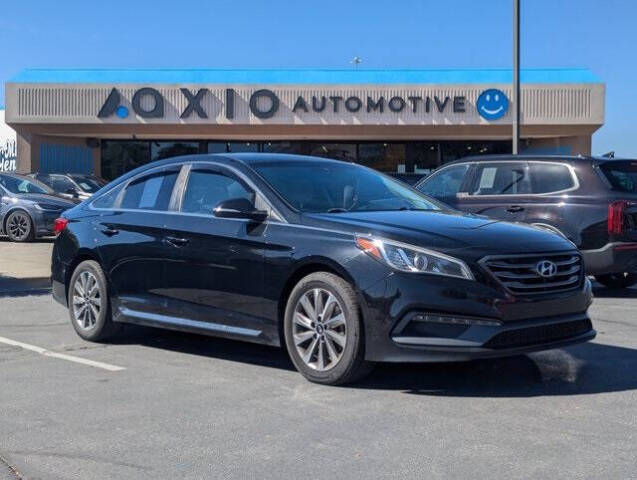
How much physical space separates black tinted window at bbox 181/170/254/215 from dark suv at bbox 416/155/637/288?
4945 millimetres

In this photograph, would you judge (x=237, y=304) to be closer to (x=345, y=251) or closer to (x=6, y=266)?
(x=345, y=251)

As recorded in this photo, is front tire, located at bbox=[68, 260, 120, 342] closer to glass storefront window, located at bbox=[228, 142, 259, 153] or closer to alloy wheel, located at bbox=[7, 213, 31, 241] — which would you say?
alloy wheel, located at bbox=[7, 213, 31, 241]

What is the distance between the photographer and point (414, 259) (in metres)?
5.47

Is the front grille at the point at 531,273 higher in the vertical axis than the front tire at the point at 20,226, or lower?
lower

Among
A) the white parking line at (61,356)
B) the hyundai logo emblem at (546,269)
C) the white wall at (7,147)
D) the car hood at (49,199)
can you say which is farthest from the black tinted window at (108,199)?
the white wall at (7,147)

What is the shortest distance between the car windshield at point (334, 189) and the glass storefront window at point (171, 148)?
24.0 meters

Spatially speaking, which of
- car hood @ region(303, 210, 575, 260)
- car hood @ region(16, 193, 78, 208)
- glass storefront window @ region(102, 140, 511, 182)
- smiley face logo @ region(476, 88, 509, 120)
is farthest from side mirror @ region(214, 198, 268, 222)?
glass storefront window @ region(102, 140, 511, 182)

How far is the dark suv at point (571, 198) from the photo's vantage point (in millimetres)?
10016

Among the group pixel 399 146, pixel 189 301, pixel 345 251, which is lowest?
pixel 189 301

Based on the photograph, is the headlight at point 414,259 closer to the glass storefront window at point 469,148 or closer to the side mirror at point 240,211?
the side mirror at point 240,211

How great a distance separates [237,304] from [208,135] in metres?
23.3

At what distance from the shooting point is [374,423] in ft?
16.3

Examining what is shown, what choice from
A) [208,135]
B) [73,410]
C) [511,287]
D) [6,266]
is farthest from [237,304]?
[208,135]

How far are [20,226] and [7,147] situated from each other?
47.6 ft
